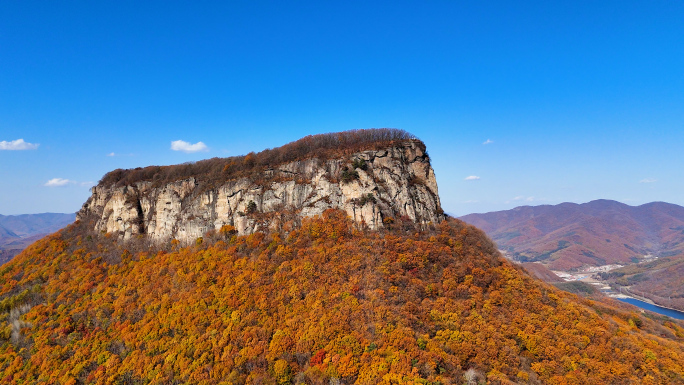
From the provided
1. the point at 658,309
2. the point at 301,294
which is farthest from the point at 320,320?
the point at 658,309

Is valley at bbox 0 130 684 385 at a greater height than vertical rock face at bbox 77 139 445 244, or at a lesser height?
lesser

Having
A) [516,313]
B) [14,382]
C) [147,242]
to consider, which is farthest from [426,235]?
[14,382]

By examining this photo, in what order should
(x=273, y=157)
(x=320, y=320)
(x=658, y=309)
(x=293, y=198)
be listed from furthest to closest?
(x=658, y=309)
(x=273, y=157)
(x=293, y=198)
(x=320, y=320)

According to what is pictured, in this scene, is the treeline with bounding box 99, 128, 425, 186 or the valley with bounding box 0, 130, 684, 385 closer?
the valley with bounding box 0, 130, 684, 385

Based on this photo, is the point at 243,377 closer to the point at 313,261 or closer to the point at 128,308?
the point at 313,261

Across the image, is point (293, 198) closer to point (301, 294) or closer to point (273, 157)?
point (273, 157)

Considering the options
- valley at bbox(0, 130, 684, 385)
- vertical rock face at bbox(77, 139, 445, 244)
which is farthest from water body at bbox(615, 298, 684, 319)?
vertical rock face at bbox(77, 139, 445, 244)

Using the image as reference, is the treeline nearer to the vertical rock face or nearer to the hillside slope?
the vertical rock face

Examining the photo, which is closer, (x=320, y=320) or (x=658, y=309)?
(x=320, y=320)
